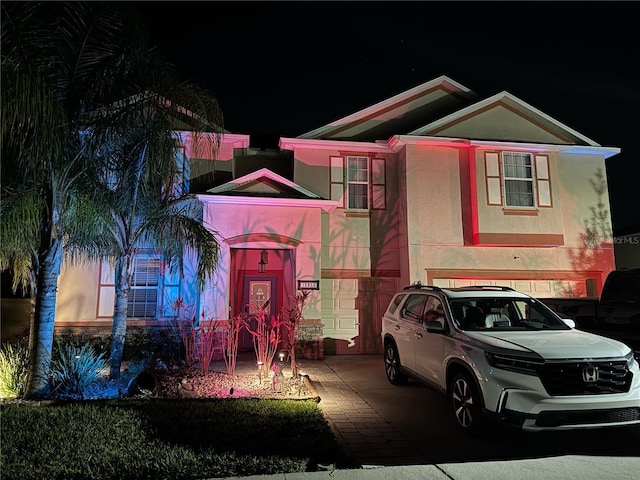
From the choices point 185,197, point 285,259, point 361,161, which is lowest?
point 285,259

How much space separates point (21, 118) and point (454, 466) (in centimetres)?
615

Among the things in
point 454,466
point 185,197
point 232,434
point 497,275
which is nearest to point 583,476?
point 454,466

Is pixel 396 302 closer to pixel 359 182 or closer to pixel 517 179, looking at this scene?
pixel 359 182

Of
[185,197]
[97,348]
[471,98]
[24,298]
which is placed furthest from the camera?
[471,98]

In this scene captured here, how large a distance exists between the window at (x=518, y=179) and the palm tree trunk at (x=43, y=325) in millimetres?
11647

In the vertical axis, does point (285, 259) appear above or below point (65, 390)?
above

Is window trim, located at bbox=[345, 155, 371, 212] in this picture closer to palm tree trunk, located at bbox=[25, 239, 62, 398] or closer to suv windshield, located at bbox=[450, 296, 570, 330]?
suv windshield, located at bbox=[450, 296, 570, 330]

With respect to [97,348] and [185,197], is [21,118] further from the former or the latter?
[97,348]

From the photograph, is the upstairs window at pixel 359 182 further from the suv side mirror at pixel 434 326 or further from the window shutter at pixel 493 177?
the suv side mirror at pixel 434 326

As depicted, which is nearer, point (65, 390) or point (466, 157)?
point (65, 390)

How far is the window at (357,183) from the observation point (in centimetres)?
1373

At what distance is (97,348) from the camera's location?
10680mm

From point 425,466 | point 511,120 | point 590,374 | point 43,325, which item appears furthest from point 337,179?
point 425,466

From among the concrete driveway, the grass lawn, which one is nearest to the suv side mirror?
the concrete driveway
